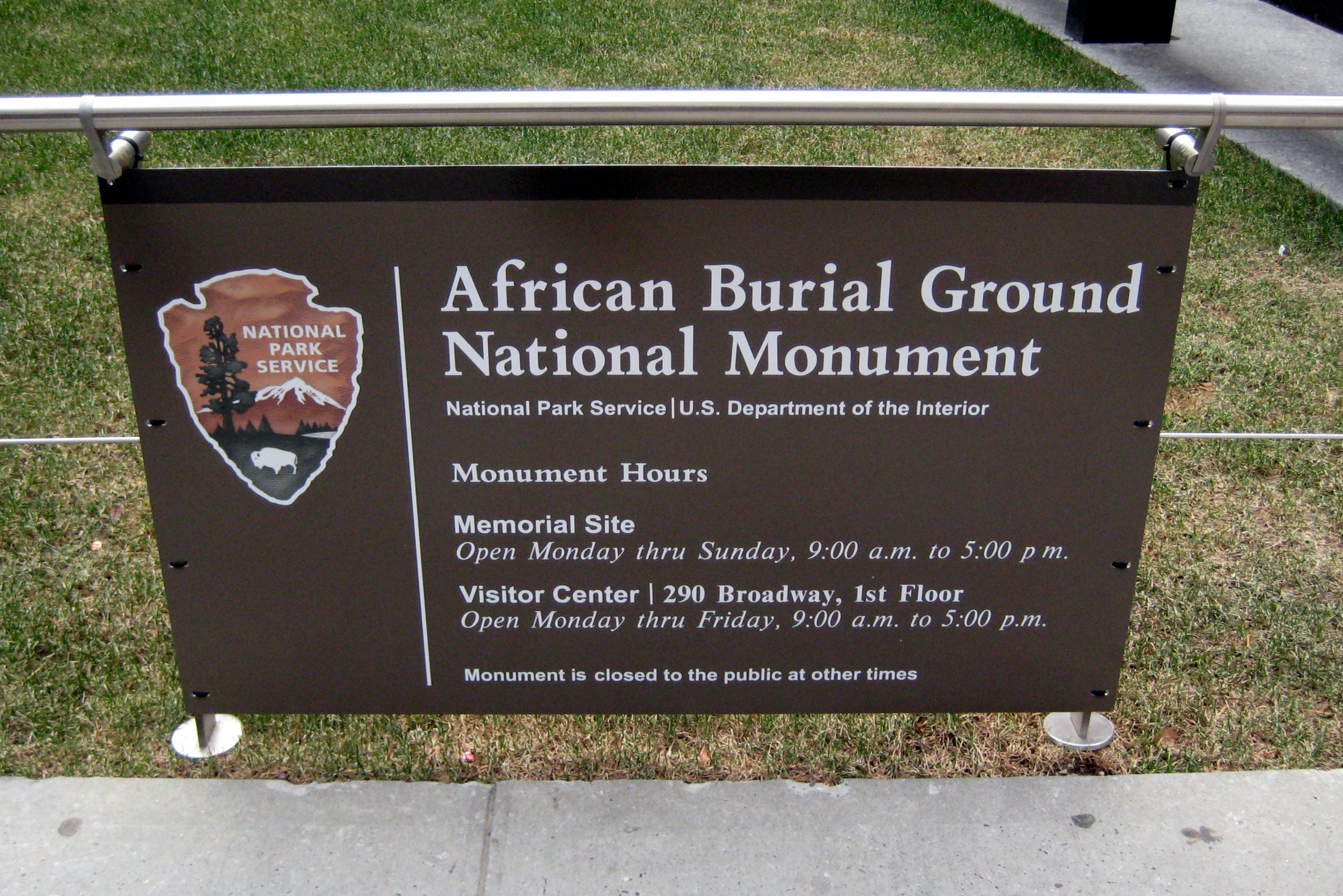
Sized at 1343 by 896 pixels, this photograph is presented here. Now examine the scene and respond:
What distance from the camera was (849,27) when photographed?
9289 mm

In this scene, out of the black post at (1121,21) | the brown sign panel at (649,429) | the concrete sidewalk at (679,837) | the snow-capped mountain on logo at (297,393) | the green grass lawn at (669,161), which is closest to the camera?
the brown sign panel at (649,429)

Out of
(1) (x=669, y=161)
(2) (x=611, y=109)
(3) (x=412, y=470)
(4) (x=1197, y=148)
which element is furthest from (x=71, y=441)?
(1) (x=669, y=161)

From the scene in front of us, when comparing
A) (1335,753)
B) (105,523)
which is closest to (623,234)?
(1335,753)

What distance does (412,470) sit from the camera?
94.6 inches

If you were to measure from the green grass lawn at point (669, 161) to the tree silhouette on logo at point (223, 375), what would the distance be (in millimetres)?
945

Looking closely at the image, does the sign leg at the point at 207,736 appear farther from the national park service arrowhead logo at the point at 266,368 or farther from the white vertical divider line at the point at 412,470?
the national park service arrowhead logo at the point at 266,368

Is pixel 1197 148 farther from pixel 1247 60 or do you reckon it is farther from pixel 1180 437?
pixel 1247 60

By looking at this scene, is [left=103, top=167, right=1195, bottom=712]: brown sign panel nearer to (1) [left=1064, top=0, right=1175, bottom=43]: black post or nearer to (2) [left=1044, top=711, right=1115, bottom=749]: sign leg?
(2) [left=1044, top=711, right=1115, bottom=749]: sign leg

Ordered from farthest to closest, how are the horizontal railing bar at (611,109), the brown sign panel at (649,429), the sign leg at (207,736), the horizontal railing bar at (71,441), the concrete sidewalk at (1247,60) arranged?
the concrete sidewalk at (1247,60), the horizontal railing bar at (71,441), the sign leg at (207,736), the brown sign panel at (649,429), the horizontal railing bar at (611,109)

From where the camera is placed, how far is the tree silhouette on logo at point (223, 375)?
7.41 feet

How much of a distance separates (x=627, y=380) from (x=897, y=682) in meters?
0.89

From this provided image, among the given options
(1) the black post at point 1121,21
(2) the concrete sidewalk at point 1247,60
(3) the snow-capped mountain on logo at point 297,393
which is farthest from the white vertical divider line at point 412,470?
(1) the black post at point 1121,21

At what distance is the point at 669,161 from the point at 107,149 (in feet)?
14.8

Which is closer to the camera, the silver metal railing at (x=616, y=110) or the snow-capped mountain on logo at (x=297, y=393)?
the silver metal railing at (x=616, y=110)
